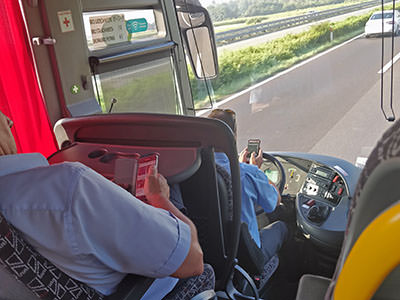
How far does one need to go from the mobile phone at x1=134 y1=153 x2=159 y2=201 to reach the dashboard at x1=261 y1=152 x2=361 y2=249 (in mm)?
1048

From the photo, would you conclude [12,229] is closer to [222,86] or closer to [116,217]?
[116,217]

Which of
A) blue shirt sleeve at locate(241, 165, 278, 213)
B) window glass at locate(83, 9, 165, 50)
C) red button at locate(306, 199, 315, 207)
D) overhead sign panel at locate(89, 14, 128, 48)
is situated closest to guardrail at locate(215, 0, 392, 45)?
window glass at locate(83, 9, 165, 50)

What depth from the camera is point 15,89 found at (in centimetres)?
274

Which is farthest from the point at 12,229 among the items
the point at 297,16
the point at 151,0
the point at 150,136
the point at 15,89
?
the point at 151,0

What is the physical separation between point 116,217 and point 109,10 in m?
2.63

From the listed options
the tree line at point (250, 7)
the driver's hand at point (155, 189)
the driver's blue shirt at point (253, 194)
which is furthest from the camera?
the tree line at point (250, 7)

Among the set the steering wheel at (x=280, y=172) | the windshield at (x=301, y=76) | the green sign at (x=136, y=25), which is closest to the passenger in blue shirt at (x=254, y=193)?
the steering wheel at (x=280, y=172)

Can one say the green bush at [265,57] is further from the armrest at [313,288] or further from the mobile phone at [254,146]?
the armrest at [313,288]

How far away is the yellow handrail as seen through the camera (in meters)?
0.46

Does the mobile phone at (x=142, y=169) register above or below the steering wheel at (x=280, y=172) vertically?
above

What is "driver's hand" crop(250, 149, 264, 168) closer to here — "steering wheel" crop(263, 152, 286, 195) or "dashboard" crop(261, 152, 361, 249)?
"steering wheel" crop(263, 152, 286, 195)

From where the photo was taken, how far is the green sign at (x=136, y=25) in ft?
11.6

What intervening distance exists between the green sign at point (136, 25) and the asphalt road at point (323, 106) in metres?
1.02

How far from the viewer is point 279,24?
11.0ft
